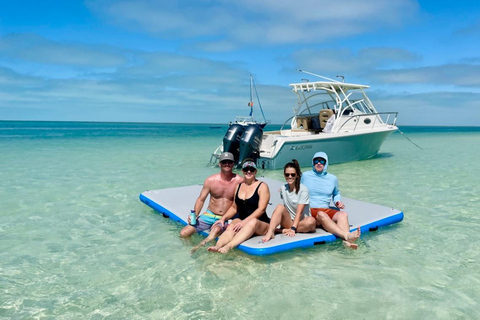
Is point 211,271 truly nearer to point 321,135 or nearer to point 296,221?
point 296,221

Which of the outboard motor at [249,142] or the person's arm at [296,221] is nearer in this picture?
the person's arm at [296,221]

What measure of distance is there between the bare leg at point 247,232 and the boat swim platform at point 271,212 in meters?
0.07

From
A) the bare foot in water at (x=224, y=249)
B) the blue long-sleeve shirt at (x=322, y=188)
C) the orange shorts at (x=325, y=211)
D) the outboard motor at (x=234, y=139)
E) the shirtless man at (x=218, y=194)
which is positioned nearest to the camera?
the bare foot in water at (x=224, y=249)

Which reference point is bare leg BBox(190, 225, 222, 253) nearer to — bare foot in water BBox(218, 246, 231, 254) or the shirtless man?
the shirtless man

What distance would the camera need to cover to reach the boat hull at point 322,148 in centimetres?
1225

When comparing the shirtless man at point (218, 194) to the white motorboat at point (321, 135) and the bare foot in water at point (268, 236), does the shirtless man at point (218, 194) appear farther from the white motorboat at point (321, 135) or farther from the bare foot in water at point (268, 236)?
the white motorboat at point (321, 135)

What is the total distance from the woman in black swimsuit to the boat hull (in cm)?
727

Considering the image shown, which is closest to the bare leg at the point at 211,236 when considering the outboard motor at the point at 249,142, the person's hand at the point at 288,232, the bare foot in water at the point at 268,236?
the bare foot in water at the point at 268,236

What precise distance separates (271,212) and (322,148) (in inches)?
288

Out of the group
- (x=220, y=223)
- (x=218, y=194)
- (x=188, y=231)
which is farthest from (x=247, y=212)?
(x=188, y=231)

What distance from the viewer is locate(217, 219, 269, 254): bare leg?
459cm

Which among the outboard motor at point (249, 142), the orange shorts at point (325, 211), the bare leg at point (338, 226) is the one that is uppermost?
the outboard motor at point (249, 142)

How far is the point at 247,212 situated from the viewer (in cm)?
496

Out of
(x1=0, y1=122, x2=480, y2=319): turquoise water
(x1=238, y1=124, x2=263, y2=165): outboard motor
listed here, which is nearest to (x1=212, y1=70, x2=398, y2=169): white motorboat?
(x1=238, y1=124, x2=263, y2=165): outboard motor
